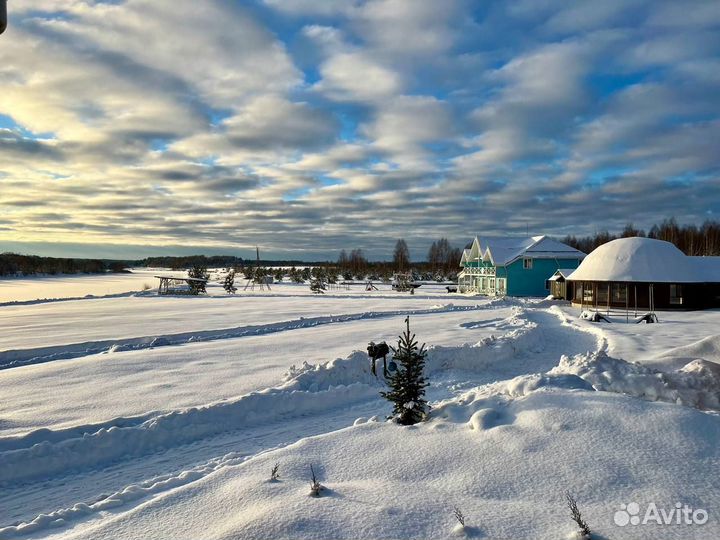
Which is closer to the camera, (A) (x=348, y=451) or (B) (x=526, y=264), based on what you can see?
(A) (x=348, y=451)

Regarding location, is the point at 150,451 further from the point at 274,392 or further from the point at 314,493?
the point at 314,493

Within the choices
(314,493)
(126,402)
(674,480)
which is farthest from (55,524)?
(674,480)

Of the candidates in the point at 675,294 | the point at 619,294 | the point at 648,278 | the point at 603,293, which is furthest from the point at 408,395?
the point at 675,294

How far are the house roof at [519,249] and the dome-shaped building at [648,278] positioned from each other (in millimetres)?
11441

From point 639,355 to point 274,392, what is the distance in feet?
38.7

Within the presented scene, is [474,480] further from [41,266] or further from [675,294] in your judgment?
[41,266]

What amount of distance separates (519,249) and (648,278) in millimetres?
18927

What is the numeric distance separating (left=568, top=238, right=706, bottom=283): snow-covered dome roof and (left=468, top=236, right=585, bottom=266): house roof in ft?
35.6

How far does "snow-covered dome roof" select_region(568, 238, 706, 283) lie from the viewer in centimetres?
3344

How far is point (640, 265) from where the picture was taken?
34.1 meters

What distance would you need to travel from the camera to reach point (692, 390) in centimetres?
→ 842

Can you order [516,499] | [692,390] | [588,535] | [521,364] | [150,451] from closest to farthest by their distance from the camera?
[588,535] → [516,499] → [150,451] → [692,390] → [521,364]

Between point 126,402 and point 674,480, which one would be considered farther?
point 126,402

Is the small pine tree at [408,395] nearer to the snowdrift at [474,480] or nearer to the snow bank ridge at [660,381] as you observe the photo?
the snowdrift at [474,480]
